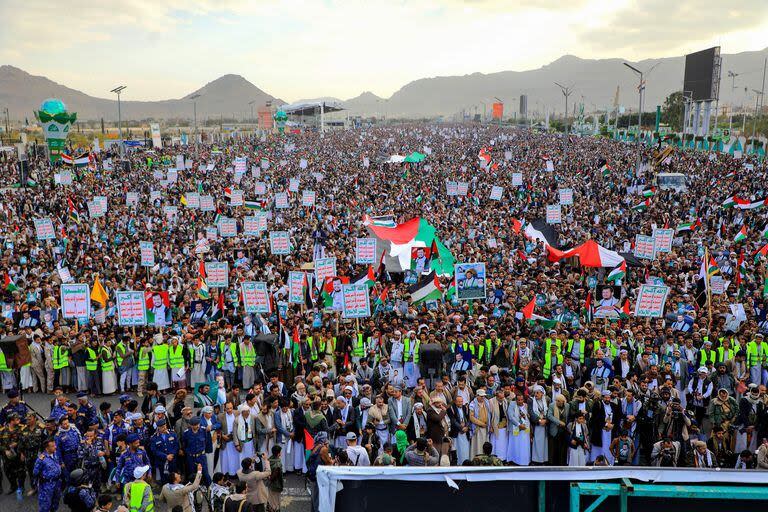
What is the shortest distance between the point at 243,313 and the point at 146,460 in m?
6.94

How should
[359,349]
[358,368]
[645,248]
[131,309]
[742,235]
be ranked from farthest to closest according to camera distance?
[742,235]
[645,248]
[131,309]
[359,349]
[358,368]

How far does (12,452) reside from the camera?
334 inches

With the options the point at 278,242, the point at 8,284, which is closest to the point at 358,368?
the point at 278,242

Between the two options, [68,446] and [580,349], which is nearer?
[68,446]

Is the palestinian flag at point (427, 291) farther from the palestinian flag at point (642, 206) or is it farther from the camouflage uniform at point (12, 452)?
A: the palestinian flag at point (642, 206)

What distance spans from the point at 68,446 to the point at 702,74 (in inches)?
2391

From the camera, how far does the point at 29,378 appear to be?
12.3 metres

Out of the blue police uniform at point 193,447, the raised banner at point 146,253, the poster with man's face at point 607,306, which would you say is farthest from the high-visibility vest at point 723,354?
the raised banner at point 146,253

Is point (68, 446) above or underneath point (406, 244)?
underneath

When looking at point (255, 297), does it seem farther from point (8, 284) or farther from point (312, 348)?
point (8, 284)

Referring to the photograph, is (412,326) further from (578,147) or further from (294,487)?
(578,147)

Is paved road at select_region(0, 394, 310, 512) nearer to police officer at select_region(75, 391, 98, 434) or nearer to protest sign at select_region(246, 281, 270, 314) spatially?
police officer at select_region(75, 391, 98, 434)

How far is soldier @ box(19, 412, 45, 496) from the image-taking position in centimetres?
856

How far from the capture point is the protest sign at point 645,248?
1750cm
